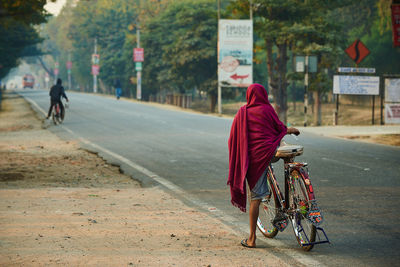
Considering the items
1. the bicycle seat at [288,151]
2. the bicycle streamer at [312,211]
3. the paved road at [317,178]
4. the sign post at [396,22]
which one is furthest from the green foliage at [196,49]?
the bicycle streamer at [312,211]

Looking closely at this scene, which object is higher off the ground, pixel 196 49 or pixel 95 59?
pixel 196 49

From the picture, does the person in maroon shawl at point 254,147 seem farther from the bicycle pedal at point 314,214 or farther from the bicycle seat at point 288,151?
the bicycle pedal at point 314,214

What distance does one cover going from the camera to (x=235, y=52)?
1576 inches

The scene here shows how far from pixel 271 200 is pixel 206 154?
9102mm

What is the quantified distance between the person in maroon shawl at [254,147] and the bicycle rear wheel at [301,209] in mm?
323

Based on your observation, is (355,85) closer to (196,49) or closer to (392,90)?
(392,90)

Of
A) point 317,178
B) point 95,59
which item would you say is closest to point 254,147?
point 317,178

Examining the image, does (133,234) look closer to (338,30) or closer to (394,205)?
(394,205)

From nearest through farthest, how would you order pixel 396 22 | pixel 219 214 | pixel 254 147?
pixel 254 147, pixel 219 214, pixel 396 22

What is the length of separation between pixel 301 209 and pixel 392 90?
2181cm

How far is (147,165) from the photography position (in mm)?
14016

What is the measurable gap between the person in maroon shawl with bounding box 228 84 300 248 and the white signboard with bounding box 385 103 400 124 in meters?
21.2

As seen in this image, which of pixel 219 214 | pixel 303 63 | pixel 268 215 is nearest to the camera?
pixel 268 215

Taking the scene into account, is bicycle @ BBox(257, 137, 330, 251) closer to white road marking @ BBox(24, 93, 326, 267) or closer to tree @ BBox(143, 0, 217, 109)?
white road marking @ BBox(24, 93, 326, 267)
